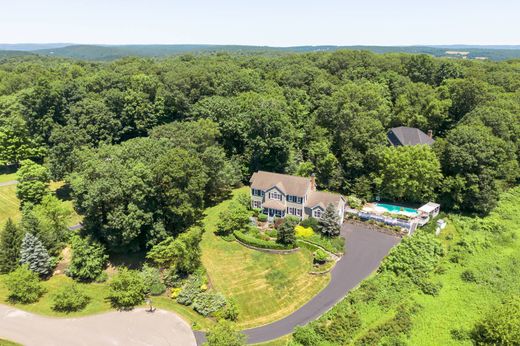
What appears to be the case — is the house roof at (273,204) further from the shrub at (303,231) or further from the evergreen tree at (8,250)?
the evergreen tree at (8,250)

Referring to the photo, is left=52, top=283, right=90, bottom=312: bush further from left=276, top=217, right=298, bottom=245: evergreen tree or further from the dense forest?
left=276, top=217, right=298, bottom=245: evergreen tree

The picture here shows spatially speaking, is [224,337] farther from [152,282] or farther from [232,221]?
[232,221]

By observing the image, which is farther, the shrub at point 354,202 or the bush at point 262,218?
the shrub at point 354,202

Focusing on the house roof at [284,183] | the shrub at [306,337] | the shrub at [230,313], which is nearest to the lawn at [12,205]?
the house roof at [284,183]

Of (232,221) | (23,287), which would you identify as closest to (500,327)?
(232,221)

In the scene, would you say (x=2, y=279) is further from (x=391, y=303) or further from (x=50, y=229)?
(x=391, y=303)

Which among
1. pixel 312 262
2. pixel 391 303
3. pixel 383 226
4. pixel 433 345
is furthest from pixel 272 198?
pixel 433 345

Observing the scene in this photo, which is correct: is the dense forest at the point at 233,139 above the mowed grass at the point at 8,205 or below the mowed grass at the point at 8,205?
above
